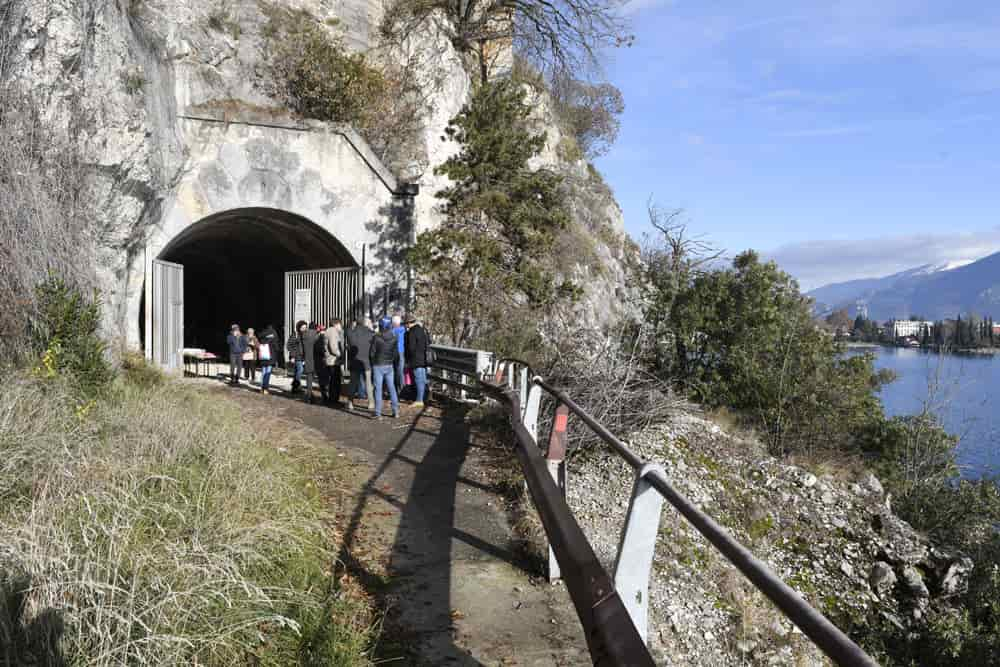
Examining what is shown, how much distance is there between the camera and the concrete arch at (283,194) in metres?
15.7

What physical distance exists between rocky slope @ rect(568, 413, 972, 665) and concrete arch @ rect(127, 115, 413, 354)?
10.1m

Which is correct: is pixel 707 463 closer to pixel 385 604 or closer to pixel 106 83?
pixel 385 604

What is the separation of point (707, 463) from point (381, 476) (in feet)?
15.1

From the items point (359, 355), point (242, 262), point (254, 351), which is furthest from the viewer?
point (242, 262)

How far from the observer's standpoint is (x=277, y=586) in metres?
3.95

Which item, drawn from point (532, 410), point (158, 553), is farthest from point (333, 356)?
point (158, 553)

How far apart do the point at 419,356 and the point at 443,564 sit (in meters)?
8.15

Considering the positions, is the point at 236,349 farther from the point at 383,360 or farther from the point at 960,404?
the point at 960,404

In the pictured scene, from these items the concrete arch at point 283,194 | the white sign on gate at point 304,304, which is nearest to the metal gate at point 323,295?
the white sign on gate at point 304,304

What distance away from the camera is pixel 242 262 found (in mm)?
23031

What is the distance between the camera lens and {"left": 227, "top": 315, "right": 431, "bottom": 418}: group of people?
11.8m

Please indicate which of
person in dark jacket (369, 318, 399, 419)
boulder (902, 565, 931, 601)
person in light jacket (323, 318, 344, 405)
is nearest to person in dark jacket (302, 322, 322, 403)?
person in light jacket (323, 318, 344, 405)

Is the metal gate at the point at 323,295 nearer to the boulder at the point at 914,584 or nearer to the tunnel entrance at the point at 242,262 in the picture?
the tunnel entrance at the point at 242,262

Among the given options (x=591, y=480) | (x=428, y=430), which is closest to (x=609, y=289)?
(x=428, y=430)
